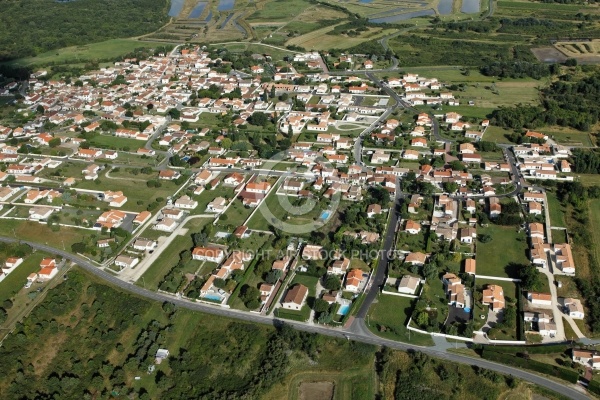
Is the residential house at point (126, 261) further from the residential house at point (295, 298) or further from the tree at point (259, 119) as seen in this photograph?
the tree at point (259, 119)

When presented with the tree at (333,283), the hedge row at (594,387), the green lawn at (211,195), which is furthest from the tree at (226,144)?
the hedge row at (594,387)

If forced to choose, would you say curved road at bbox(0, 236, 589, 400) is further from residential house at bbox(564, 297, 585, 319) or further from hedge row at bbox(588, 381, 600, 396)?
residential house at bbox(564, 297, 585, 319)

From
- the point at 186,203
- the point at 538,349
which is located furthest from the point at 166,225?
the point at 538,349

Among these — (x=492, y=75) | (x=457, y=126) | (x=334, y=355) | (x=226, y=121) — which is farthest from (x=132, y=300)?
(x=492, y=75)

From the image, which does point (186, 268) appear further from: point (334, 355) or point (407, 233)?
point (407, 233)

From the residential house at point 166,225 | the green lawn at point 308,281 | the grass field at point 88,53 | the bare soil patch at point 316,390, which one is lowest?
the bare soil patch at point 316,390

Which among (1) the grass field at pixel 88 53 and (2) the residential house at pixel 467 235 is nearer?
(2) the residential house at pixel 467 235
